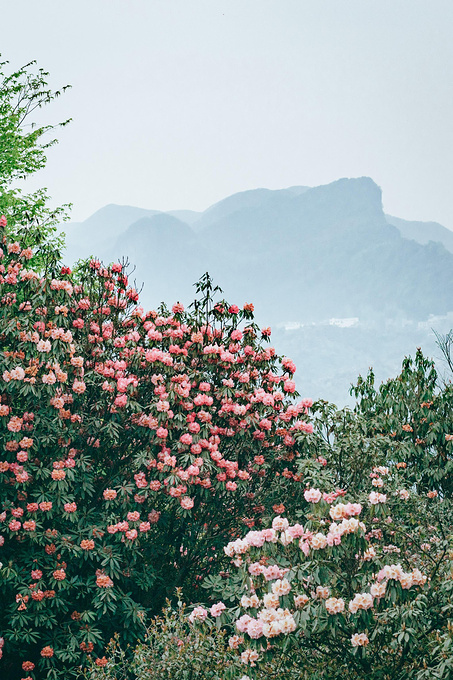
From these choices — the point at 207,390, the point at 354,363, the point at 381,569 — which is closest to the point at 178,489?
the point at 207,390

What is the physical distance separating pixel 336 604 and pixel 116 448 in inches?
125

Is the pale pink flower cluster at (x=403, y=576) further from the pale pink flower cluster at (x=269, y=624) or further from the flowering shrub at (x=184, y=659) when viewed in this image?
the flowering shrub at (x=184, y=659)

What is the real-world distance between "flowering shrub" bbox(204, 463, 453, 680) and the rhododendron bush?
5.63ft

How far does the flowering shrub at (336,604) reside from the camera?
365 cm

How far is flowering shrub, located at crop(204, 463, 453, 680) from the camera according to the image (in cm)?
365

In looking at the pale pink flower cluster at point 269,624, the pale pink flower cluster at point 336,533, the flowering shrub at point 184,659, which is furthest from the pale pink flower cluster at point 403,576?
the flowering shrub at point 184,659

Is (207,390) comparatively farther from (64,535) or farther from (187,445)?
(64,535)

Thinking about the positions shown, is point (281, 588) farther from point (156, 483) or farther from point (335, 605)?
point (156, 483)

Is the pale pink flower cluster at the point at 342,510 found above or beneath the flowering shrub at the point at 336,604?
above

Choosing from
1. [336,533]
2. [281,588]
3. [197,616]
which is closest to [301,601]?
[281,588]

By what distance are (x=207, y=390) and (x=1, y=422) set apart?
1.87 meters

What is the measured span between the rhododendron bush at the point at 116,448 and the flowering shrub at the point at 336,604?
67.6 inches

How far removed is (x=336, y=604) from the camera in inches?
142

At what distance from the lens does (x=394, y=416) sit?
8516mm
